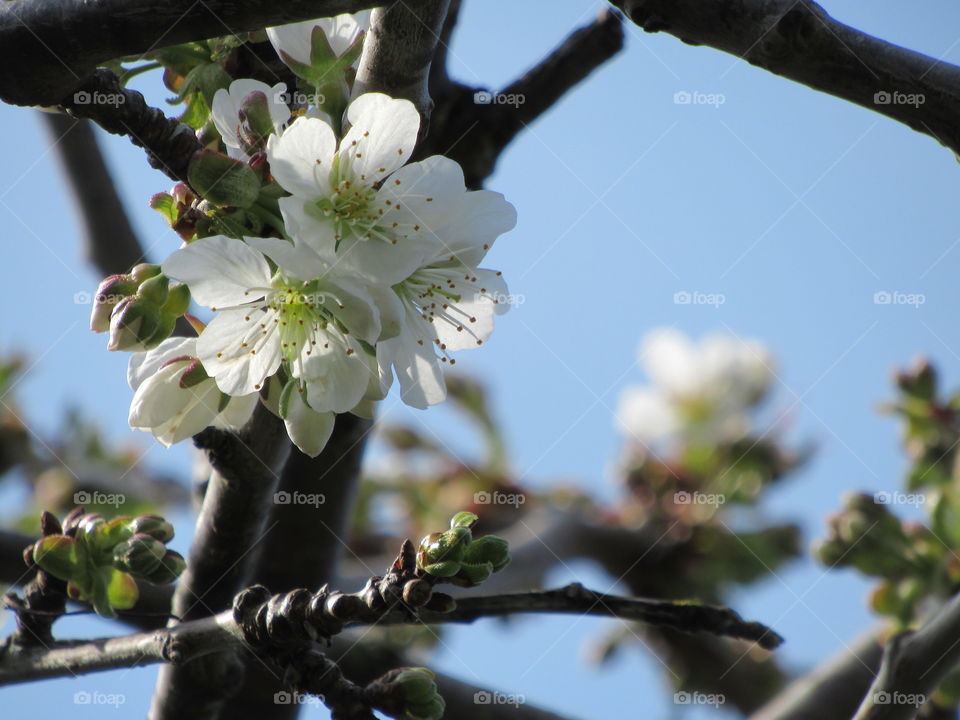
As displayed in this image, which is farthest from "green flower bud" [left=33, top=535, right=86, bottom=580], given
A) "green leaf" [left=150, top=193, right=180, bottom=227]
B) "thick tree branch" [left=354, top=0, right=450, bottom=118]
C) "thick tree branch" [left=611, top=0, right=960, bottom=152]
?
"thick tree branch" [left=611, top=0, right=960, bottom=152]

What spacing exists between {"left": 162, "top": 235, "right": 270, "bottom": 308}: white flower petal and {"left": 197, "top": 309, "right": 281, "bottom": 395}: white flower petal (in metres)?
0.03

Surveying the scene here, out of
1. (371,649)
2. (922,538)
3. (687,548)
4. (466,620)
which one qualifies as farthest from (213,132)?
(687,548)

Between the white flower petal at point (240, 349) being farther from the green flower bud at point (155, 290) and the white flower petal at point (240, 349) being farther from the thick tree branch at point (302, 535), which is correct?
the thick tree branch at point (302, 535)

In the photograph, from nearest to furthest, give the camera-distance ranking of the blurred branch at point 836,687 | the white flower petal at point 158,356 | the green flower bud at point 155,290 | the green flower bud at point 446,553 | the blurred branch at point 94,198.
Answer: the green flower bud at point 446,553 < the green flower bud at point 155,290 < the white flower petal at point 158,356 < the blurred branch at point 836,687 < the blurred branch at point 94,198

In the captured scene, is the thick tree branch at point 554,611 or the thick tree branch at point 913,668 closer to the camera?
the thick tree branch at point 554,611

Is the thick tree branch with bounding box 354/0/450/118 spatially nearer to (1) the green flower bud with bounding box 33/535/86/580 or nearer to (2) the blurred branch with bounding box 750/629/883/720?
(1) the green flower bud with bounding box 33/535/86/580

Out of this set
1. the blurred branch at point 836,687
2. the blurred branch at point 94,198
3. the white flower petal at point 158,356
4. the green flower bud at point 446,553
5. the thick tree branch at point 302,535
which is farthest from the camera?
the blurred branch at point 94,198

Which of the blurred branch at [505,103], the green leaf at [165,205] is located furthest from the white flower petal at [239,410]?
the blurred branch at [505,103]

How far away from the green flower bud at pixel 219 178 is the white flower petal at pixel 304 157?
0.03m

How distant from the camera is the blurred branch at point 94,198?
6.93ft

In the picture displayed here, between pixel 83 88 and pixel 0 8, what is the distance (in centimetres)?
10

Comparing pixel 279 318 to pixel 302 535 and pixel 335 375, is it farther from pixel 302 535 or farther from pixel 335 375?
pixel 302 535

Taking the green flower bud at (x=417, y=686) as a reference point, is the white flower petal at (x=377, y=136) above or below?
above

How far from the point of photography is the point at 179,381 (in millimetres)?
1038
